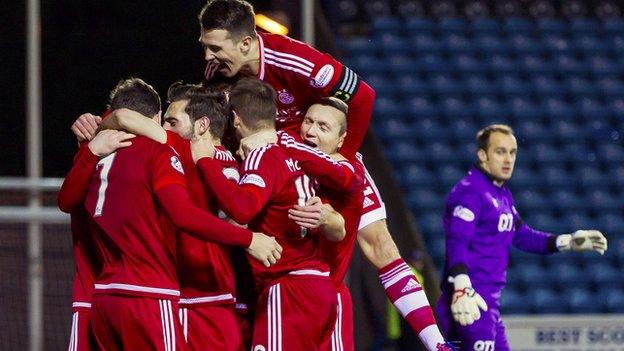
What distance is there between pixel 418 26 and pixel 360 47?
76 cm

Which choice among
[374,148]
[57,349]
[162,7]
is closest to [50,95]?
[162,7]

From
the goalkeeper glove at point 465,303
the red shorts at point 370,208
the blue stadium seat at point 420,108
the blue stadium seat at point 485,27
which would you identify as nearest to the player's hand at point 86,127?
the red shorts at point 370,208

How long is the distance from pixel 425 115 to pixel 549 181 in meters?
1.37

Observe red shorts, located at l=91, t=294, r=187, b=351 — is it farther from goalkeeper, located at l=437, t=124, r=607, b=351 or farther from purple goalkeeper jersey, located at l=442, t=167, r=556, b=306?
purple goalkeeper jersey, located at l=442, t=167, r=556, b=306

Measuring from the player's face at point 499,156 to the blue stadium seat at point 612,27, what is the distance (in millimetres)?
6803

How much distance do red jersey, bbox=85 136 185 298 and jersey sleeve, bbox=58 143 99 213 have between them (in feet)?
0.20

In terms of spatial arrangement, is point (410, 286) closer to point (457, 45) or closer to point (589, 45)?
point (457, 45)

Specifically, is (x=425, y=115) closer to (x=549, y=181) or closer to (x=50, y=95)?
(x=549, y=181)

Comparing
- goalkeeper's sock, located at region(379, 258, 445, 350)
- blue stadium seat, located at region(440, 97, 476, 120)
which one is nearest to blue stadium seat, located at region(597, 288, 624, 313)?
blue stadium seat, located at region(440, 97, 476, 120)

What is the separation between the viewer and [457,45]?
12.7m

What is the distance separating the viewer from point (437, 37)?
42.2 feet

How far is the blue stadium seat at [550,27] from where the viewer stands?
1316 cm

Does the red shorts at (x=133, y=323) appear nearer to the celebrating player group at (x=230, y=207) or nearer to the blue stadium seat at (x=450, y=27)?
the celebrating player group at (x=230, y=207)

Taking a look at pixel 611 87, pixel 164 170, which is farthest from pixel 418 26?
pixel 164 170
